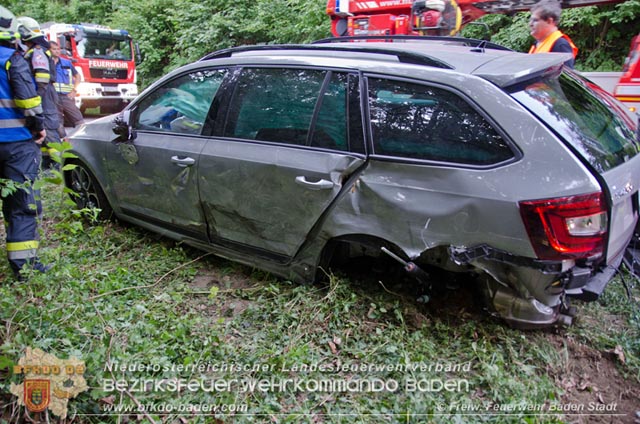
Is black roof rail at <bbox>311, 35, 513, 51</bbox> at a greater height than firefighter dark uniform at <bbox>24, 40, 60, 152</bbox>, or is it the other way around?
black roof rail at <bbox>311, 35, 513, 51</bbox>

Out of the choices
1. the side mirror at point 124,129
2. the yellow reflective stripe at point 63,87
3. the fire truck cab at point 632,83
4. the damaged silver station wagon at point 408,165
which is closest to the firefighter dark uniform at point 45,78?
the side mirror at point 124,129

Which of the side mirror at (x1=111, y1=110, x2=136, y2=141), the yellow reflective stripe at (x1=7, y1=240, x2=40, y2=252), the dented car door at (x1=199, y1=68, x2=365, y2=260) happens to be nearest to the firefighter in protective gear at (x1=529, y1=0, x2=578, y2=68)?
the dented car door at (x1=199, y1=68, x2=365, y2=260)

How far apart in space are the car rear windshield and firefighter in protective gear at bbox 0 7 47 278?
3281mm

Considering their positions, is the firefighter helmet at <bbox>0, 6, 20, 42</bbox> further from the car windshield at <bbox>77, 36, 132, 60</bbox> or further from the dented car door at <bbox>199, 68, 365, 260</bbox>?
the car windshield at <bbox>77, 36, 132, 60</bbox>

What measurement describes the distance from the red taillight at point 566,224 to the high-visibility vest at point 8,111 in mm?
3398

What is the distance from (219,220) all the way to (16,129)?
1.61 meters

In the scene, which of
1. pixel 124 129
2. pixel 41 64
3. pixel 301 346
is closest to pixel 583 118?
pixel 301 346

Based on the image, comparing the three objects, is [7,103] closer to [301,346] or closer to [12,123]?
[12,123]

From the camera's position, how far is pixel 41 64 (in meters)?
4.62

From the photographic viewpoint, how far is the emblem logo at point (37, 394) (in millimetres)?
1966

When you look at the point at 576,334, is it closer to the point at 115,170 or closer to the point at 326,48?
the point at 326,48

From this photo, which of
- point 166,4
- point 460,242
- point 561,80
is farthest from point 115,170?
point 166,4

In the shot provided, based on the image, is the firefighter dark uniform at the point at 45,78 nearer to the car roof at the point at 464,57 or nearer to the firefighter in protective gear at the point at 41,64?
the firefighter in protective gear at the point at 41,64

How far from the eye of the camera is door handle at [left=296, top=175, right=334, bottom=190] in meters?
2.68
